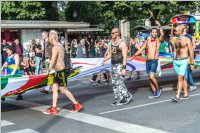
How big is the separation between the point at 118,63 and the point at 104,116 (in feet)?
5.47

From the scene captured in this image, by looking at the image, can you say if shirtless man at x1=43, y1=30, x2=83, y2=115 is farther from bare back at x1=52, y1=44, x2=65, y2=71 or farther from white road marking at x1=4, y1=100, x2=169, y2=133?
white road marking at x1=4, y1=100, x2=169, y2=133

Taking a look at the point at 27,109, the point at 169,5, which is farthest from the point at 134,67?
the point at 169,5

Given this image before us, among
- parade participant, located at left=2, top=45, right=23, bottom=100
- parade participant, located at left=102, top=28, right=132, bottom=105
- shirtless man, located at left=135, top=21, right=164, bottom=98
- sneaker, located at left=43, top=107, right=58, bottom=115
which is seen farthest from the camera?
parade participant, located at left=2, top=45, right=23, bottom=100

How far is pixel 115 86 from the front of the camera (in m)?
10.1

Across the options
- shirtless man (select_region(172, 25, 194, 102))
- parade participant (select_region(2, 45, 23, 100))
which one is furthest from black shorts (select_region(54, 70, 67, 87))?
shirtless man (select_region(172, 25, 194, 102))

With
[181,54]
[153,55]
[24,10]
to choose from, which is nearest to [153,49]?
[153,55]

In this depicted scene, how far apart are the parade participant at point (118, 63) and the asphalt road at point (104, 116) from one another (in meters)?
0.33

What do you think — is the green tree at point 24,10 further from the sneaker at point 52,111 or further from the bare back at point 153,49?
the sneaker at point 52,111

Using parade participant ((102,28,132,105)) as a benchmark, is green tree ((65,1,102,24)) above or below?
above

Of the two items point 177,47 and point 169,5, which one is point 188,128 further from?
point 169,5

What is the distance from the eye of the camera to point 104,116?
8.72 m

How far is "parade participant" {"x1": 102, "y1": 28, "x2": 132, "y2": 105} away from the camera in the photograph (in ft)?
32.3

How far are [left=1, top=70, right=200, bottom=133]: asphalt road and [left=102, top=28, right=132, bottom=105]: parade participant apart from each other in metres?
0.33

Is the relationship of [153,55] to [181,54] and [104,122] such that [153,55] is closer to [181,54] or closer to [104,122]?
[181,54]
